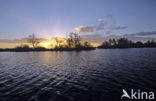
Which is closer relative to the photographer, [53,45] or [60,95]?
[60,95]

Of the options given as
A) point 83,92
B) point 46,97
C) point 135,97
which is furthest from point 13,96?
point 135,97

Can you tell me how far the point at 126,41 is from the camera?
7835 inches

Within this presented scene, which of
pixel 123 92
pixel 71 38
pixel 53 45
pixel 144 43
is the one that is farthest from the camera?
pixel 144 43

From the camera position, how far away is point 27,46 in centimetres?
13750

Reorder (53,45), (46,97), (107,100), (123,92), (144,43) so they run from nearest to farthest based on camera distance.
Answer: (107,100)
(46,97)
(123,92)
(53,45)
(144,43)

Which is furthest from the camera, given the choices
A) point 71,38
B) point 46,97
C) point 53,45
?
point 53,45

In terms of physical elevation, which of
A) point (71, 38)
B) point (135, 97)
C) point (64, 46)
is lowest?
point (135, 97)

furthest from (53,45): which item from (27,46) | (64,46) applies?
(27,46)

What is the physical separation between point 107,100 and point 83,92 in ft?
8.34

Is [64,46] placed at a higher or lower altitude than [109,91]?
higher

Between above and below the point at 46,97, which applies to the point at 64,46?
above

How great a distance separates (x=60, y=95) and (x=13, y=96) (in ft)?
15.2

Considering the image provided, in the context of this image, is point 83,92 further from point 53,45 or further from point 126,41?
point 126,41

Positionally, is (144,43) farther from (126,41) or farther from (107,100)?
(107,100)
